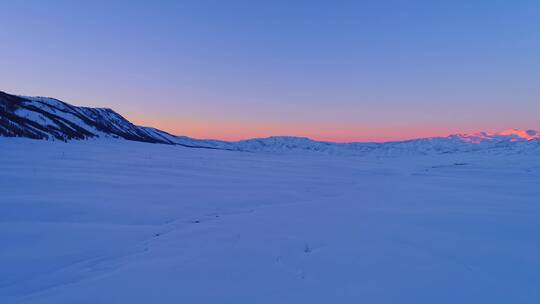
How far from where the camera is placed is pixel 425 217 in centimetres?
576

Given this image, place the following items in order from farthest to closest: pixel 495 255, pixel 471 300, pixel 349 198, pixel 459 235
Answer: pixel 349 198
pixel 459 235
pixel 495 255
pixel 471 300

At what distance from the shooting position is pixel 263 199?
773 centimetres

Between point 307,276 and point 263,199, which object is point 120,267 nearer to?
point 307,276

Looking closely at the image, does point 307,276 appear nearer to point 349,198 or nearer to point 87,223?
point 87,223

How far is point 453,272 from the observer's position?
10.0ft

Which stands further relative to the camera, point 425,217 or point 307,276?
point 425,217

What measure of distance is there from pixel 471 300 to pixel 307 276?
1.53 metres

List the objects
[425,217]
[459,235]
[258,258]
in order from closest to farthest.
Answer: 1. [258,258]
2. [459,235]
3. [425,217]

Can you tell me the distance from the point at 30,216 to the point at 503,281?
6.82 m

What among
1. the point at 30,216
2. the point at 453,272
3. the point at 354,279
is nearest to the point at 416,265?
the point at 453,272

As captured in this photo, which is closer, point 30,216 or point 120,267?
point 120,267

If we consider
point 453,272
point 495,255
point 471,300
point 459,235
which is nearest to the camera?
point 471,300

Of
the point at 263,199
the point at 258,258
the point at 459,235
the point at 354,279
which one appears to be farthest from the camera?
the point at 263,199

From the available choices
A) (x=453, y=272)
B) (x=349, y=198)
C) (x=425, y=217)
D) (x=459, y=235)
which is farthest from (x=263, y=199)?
(x=453, y=272)
